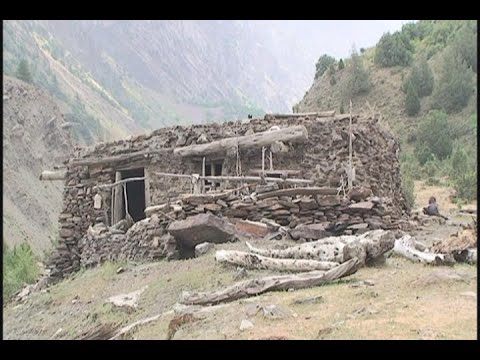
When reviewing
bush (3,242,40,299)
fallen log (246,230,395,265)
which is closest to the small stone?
fallen log (246,230,395,265)

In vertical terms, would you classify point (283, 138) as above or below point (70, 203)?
above

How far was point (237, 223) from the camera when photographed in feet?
37.1

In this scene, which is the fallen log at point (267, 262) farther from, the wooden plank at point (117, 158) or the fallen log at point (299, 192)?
the wooden plank at point (117, 158)

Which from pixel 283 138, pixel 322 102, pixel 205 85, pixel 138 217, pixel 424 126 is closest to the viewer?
pixel 283 138

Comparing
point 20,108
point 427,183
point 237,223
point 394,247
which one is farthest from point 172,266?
point 20,108

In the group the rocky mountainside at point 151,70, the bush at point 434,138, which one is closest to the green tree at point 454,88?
the bush at point 434,138

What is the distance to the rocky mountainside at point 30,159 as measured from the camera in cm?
3716

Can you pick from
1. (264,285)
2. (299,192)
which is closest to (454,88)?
(299,192)

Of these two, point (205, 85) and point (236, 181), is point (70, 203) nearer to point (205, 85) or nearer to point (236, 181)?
point (236, 181)

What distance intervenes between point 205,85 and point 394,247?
320ft

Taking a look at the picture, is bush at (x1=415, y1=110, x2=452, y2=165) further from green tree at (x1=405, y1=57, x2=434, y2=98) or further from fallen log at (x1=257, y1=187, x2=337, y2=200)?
fallen log at (x1=257, y1=187, x2=337, y2=200)

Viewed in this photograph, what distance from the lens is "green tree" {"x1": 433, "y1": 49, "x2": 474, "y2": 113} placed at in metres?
36.4

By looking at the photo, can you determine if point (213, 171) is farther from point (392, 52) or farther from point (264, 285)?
point (392, 52)

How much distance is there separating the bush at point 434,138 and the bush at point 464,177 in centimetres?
320
